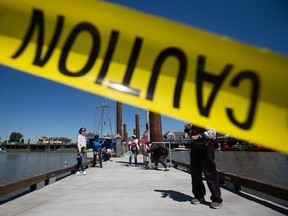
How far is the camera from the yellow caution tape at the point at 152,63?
4.54 ft

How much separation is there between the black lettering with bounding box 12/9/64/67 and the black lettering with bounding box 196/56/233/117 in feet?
2.49

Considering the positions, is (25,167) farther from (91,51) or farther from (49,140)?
(49,140)

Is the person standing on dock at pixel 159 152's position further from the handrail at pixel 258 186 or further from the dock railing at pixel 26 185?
the handrail at pixel 258 186

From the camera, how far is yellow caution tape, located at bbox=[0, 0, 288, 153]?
1383 millimetres

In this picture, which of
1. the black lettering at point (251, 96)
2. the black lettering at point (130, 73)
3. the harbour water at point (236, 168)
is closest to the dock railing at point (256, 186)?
the harbour water at point (236, 168)

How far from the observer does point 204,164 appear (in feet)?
17.3

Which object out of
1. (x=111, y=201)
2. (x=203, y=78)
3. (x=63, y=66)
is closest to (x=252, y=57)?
(x=203, y=78)

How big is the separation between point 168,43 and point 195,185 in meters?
4.42

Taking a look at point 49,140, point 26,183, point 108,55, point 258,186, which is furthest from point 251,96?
point 49,140

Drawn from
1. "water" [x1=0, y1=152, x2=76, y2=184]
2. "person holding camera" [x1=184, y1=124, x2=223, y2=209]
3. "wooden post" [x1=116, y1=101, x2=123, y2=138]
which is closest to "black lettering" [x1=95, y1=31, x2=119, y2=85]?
"person holding camera" [x1=184, y1=124, x2=223, y2=209]

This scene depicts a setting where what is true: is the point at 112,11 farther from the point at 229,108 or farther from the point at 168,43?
the point at 229,108

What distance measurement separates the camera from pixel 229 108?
1413 millimetres

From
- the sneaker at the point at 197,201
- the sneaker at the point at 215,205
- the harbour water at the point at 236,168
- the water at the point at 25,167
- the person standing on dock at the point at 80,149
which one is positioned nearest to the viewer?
the sneaker at the point at 215,205

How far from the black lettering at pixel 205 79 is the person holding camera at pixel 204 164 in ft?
12.2
